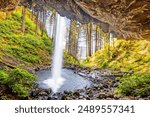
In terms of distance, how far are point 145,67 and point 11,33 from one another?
3087mm

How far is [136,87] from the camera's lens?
16.3 feet

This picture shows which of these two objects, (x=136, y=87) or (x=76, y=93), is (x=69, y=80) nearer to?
(x=76, y=93)

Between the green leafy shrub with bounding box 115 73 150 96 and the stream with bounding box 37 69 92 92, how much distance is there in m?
0.80

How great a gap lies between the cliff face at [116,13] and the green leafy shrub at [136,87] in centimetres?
107

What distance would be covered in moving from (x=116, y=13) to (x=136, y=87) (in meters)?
1.43

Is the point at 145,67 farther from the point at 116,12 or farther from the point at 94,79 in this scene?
the point at 116,12

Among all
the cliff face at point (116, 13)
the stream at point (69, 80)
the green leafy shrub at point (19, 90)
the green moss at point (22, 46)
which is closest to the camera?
the green leafy shrub at point (19, 90)

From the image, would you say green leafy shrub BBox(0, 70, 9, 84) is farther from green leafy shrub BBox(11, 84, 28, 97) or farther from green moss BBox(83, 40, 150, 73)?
green moss BBox(83, 40, 150, 73)

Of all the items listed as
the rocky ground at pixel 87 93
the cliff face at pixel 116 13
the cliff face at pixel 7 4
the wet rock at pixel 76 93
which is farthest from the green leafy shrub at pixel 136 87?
the cliff face at pixel 7 4

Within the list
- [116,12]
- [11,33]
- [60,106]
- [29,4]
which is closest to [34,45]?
[11,33]

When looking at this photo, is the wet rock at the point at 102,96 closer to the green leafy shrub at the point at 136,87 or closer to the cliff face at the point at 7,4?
the green leafy shrub at the point at 136,87

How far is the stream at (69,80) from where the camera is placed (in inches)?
209

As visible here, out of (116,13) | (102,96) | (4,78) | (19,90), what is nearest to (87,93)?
(102,96)

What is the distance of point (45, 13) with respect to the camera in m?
8.76
